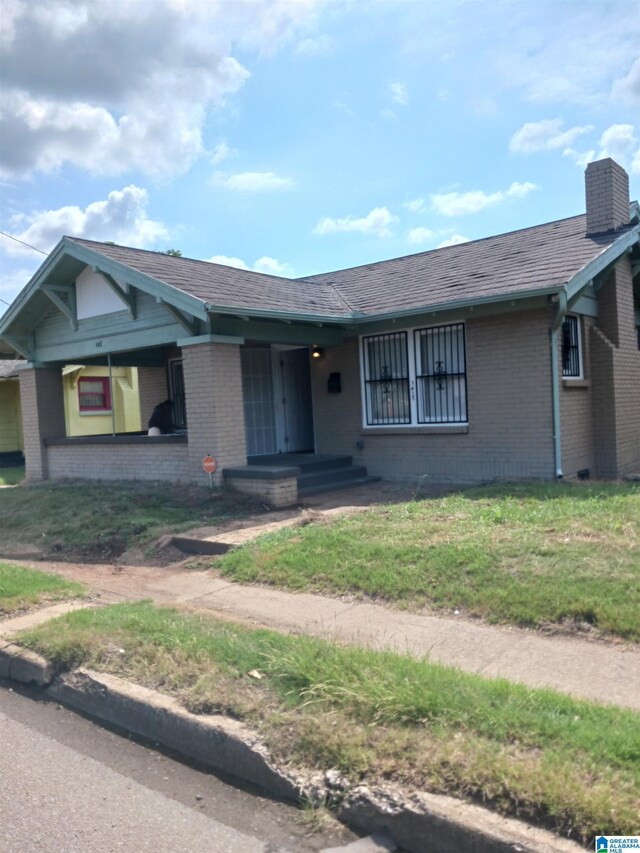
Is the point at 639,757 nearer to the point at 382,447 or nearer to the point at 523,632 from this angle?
the point at 523,632

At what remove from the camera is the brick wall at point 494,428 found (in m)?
11.2

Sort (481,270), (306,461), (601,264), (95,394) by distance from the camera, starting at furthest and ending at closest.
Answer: (95,394) < (306,461) < (481,270) < (601,264)

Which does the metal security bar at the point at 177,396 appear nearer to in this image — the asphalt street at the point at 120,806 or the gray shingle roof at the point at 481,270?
the gray shingle roof at the point at 481,270

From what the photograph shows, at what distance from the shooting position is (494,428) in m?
11.7

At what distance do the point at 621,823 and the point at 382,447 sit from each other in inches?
403

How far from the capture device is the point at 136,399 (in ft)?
86.1

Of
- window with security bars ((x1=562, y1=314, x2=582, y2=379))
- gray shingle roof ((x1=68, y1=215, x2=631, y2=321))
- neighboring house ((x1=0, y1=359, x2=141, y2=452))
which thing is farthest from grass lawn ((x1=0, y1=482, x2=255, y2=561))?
neighboring house ((x1=0, y1=359, x2=141, y2=452))

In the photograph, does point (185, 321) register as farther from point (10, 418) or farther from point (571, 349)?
point (10, 418)

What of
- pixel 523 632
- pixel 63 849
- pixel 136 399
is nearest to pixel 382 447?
pixel 523 632

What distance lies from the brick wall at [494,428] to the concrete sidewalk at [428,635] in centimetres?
546

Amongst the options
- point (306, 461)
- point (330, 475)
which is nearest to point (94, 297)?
point (306, 461)

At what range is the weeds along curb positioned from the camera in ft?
10.5

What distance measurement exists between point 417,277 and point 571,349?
134 inches

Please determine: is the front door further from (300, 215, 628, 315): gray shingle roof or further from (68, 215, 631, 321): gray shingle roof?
(300, 215, 628, 315): gray shingle roof
